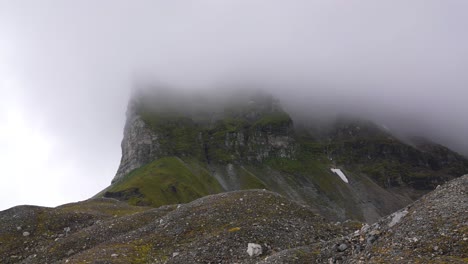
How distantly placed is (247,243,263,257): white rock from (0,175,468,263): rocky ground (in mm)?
68

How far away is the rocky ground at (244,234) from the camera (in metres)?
19.3

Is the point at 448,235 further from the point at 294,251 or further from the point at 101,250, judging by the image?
the point at 101,250

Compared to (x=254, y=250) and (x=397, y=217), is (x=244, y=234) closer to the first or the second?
(x=254, y=250)

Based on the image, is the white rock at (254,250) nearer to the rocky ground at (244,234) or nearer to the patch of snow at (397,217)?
the rocky ground at (244,234)

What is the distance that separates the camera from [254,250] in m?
25.8

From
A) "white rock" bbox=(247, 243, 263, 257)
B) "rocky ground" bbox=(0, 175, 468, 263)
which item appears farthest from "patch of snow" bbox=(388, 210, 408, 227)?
"white rock" bbox=(247, 243, 263, 257)

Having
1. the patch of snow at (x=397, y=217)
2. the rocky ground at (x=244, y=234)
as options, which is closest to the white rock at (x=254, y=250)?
the rocky ground at (x=244, y=234)

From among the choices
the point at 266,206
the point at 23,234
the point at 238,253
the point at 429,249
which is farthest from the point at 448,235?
the point at 23,234

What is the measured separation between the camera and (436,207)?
21.4 meters

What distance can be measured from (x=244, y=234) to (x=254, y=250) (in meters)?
2.32

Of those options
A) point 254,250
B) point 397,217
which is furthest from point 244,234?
point 397,217

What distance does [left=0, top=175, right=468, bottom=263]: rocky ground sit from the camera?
1933 centimetres

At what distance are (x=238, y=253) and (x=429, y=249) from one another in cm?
1197

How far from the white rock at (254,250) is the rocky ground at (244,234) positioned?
7 centimetres
